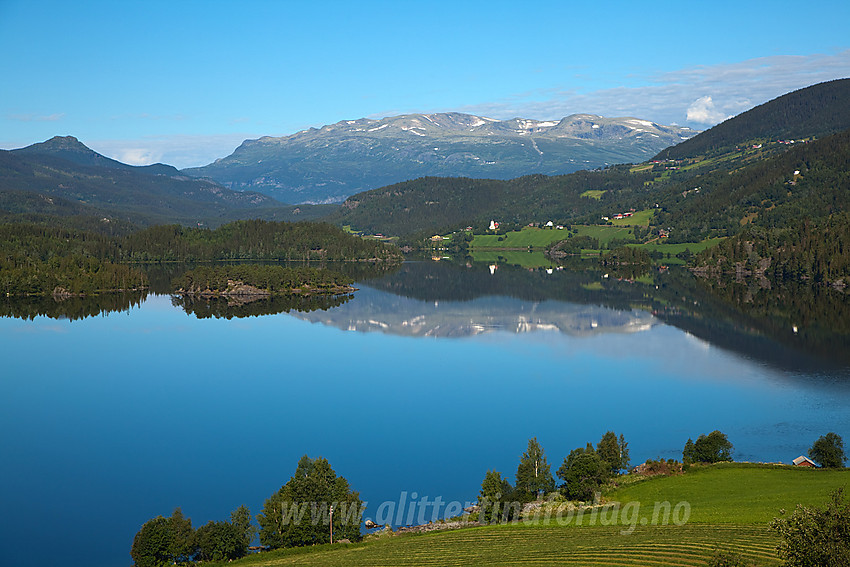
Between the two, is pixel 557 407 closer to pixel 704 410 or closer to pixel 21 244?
pixel 704 410

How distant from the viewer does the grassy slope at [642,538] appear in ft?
95.3

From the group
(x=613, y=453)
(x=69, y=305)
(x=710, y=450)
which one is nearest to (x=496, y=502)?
(x=613, y=453)

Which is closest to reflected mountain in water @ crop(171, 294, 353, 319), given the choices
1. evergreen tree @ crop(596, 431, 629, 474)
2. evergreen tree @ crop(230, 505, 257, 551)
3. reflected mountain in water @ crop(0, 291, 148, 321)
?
reflected mountain in water @ crop(0, 291, 148, 321)

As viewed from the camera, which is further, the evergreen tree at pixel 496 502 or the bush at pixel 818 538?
the evergreen tree at pixel 496 502

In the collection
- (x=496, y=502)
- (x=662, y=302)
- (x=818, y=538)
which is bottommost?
(x=662, y=302)

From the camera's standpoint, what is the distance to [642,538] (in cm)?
3206

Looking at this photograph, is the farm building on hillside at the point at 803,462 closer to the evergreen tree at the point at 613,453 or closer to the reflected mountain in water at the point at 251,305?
the evergreen tree at the point at 613,453

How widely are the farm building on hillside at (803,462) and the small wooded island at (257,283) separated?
385 feet

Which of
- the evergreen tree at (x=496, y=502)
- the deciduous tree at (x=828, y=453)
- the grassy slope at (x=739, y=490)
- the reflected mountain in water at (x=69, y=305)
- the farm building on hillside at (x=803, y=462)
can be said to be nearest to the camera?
the grassy slope at (x=739, y=490)

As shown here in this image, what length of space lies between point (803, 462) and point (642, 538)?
20.3 meters

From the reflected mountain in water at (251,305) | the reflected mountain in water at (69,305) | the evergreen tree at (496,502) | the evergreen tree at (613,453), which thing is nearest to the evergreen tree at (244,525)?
the evergreen tree at (496,502)

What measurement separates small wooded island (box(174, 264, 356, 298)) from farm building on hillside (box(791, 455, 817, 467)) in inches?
4624

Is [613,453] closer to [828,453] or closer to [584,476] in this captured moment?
[584,476]

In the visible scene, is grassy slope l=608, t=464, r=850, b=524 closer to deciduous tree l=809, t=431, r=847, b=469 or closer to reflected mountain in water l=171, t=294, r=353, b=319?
deciduous tree l=809, t=431, r=847, b=469
